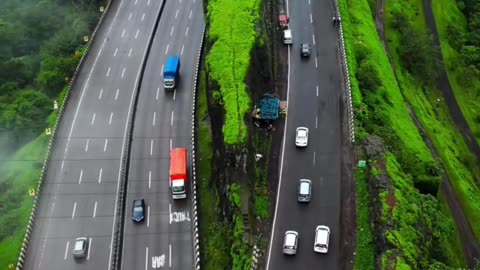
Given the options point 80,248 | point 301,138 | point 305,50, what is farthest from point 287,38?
point 80,248

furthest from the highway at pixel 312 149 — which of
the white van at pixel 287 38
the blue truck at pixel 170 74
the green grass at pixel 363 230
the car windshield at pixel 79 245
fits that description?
the car windshield at pixel 79 245

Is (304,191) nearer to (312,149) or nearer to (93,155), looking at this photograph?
(312,149)

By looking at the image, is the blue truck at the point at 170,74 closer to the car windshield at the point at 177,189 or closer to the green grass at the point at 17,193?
the green grass at the point at 17,193

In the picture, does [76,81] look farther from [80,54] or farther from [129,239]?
[129,239]

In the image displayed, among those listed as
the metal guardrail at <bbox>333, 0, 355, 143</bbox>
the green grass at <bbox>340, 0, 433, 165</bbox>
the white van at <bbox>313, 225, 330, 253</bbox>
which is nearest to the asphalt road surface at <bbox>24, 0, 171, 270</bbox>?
the white van at <bbox>313, 225, 330, 253</bbox>

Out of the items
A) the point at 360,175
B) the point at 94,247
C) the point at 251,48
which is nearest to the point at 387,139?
the point at 360,175
